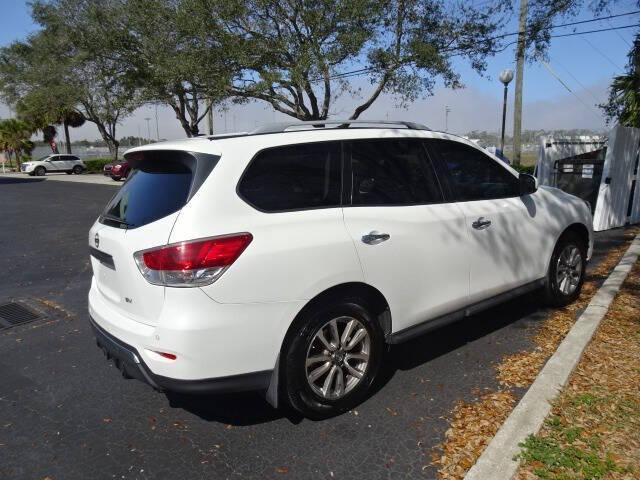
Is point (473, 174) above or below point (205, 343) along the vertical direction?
above

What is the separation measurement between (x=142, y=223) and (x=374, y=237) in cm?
139

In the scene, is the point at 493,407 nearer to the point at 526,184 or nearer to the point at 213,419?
the point at 213,419

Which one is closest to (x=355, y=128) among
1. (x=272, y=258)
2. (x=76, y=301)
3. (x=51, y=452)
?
(x=272, y=258)

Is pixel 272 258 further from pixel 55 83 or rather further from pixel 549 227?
pixel 55 83

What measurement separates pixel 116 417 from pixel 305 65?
42.8 ft

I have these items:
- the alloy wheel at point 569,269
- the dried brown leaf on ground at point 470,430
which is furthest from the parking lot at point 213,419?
the alloy wheel at point 569,269

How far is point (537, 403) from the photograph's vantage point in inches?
122

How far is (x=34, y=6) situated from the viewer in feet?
103

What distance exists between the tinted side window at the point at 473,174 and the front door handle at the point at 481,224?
7.6 inches

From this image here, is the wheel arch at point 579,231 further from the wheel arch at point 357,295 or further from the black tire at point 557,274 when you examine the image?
the wheel arch at point 357,295

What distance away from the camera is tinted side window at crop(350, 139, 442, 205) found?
11.0 feet

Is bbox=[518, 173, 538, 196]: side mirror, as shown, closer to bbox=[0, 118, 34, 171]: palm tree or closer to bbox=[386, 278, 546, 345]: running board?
bbox=[386, 278, 546, 345]: running board

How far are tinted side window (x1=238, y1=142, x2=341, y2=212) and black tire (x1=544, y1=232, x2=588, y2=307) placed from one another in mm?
2626

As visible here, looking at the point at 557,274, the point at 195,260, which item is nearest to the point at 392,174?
the point at 195,260
